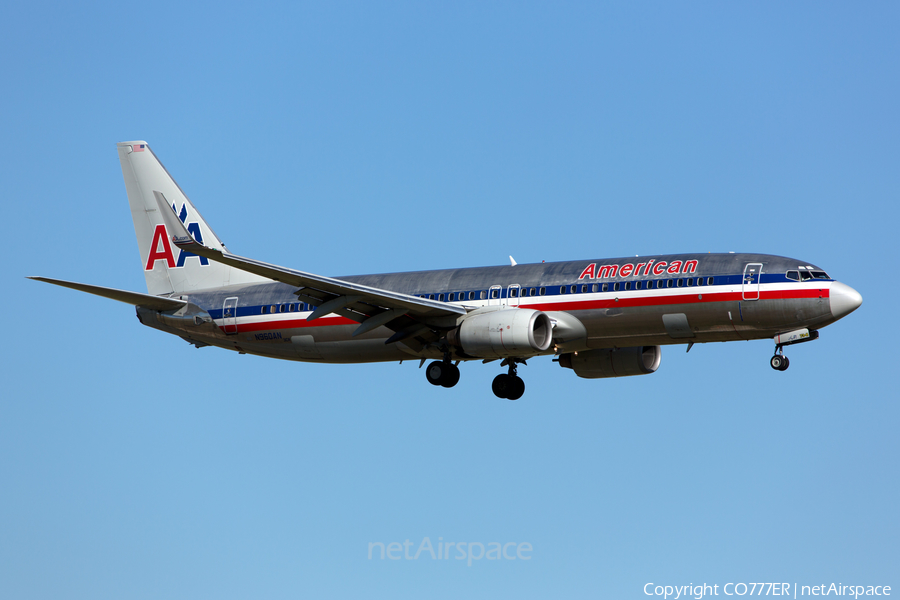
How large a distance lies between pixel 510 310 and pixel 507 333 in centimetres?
118

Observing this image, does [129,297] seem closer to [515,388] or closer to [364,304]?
[364,304]

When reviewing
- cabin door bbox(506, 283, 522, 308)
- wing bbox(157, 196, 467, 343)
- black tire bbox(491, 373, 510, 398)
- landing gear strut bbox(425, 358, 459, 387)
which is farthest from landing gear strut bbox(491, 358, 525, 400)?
wing bbox(157, 196, 467, 343)

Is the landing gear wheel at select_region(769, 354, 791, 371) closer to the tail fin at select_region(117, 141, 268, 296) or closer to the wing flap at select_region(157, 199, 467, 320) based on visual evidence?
the wing flap at select_region(157, 199, 467, 320)

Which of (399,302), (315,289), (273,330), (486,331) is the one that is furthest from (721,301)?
(273,330)

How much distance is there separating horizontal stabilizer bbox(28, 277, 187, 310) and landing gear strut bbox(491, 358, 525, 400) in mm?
14492

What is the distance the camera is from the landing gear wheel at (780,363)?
38.5 meters

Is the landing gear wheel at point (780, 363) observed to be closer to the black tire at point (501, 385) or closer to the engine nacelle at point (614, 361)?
the engine nacelle at point (614, 361)

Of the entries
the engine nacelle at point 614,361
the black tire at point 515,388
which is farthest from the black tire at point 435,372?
the engine nacelle at point 614,361

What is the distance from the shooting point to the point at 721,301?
125 ft

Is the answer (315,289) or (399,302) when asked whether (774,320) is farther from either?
(315,289)

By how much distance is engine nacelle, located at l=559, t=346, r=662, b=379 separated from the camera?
4469cm

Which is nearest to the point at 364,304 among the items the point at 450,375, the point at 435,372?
the point at 435,372

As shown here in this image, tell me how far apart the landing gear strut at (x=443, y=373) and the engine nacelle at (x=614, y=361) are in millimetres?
5363

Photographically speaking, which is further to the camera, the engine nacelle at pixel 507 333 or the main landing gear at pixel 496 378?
the main landing gear at pixel 496 378
